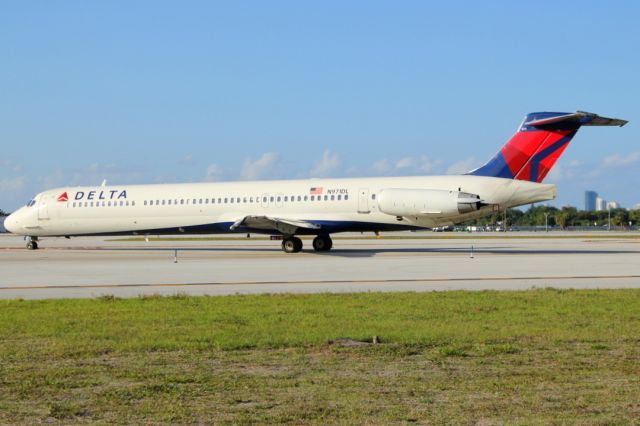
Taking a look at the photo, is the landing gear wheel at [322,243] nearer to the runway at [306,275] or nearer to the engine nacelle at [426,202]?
the engine nacelle at [426,202]

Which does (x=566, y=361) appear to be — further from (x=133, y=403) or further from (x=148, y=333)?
(x=148, y=333)

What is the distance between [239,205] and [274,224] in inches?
102

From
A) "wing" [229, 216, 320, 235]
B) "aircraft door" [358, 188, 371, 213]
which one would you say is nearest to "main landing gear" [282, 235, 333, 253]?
"wing" [229, 216, 320, 235]

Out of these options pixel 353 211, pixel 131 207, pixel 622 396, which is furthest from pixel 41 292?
pixel 131 207

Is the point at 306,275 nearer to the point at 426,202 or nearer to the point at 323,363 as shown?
the point at 426,202

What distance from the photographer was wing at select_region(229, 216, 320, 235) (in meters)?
32.6

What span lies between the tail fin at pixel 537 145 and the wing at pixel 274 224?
8235 millimetres

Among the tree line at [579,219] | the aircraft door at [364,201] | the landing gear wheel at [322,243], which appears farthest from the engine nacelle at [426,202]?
the tree line at [579,219]

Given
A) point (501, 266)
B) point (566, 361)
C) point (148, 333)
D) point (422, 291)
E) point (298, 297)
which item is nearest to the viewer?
point (566, 361)

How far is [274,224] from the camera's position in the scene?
3350cm

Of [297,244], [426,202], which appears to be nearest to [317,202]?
[297,244]

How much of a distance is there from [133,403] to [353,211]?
2660 cm

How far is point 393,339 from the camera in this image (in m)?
10.1

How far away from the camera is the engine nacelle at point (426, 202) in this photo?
31.0 m
